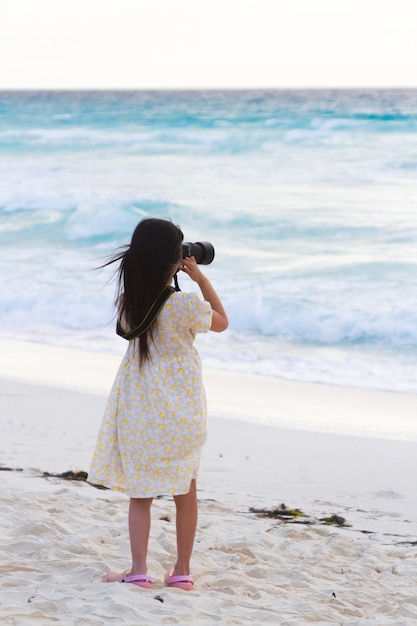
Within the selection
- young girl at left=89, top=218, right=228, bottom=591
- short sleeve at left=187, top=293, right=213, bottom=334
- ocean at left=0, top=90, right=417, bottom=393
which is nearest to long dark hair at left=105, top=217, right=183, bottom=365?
young girl at left=89, top=218, right=228, bottom=591

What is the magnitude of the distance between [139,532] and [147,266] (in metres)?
1.04

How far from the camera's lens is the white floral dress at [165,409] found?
11.8 feet

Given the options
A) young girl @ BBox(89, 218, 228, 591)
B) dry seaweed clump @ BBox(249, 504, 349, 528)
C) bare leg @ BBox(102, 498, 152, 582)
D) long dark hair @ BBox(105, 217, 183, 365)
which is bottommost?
dry seaweed clump @ BBox(249, 504, 349, 528)

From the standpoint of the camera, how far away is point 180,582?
377cm

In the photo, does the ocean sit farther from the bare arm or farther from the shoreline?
the bare arm

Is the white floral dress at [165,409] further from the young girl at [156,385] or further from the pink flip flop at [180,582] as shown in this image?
Result: the pink flip flop at [180,582]

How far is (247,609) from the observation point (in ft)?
11.6

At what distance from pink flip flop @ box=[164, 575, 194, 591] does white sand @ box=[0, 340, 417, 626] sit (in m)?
0.05

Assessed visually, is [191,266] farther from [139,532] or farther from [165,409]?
[139,532]

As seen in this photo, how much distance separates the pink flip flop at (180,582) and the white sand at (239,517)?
0.05 metres

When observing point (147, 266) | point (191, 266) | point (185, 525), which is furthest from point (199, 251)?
point (185, 525)

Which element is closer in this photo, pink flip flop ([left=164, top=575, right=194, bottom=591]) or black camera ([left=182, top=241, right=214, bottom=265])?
black camera ([left=182, top=241, right=214, bottom=265])

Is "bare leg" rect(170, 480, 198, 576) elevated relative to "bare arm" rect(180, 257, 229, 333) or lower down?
lower down

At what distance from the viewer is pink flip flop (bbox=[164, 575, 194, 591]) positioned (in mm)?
3758
